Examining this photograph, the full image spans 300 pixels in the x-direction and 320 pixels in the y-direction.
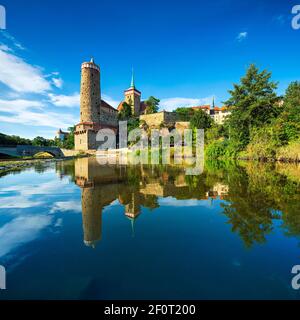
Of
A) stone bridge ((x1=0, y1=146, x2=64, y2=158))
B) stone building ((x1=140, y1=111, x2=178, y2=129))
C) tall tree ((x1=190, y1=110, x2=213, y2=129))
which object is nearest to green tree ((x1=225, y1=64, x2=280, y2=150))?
tall tree ((x1=190, y1=110, x2=213, y2=129))

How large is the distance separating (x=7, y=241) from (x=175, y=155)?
29889 millimetres

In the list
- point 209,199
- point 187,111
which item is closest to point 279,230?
point 209,199

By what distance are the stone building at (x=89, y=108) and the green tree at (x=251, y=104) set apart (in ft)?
114

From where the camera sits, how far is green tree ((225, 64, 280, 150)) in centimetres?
2381

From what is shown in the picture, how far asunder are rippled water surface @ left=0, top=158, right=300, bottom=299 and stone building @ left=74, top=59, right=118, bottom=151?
44.5 metres

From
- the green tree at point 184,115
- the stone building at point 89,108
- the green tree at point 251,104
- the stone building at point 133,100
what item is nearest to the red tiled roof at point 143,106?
the stone building at point 133,100

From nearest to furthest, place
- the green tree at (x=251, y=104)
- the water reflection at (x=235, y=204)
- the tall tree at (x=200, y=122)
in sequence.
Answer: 1. the water reflection at (x=235, y=204)
2. the green tree at (x=251, y=104)
3. the tall tree at (x=200, y=122)

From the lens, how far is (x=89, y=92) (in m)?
49.0

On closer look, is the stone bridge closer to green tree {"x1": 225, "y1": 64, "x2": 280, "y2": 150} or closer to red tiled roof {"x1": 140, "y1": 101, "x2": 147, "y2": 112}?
red tiled roof {"x1": 140, "y1": 101, "x2": 147, "y2": 112}

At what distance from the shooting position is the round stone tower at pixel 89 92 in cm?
4869

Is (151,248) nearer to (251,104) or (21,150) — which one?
Result: (251,104)

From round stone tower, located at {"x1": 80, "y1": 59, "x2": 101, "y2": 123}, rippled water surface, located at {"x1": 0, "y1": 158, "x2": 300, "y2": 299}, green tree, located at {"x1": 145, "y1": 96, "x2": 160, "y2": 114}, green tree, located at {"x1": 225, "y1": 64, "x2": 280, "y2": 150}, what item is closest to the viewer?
rippled water surface, located at {"x1": 0, "y1": 158, "x2": 300, "y2": 299}

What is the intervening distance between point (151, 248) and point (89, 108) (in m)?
51.4

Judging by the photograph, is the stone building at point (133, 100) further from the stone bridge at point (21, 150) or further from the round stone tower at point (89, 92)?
the stone bridge at point (21, 150)
